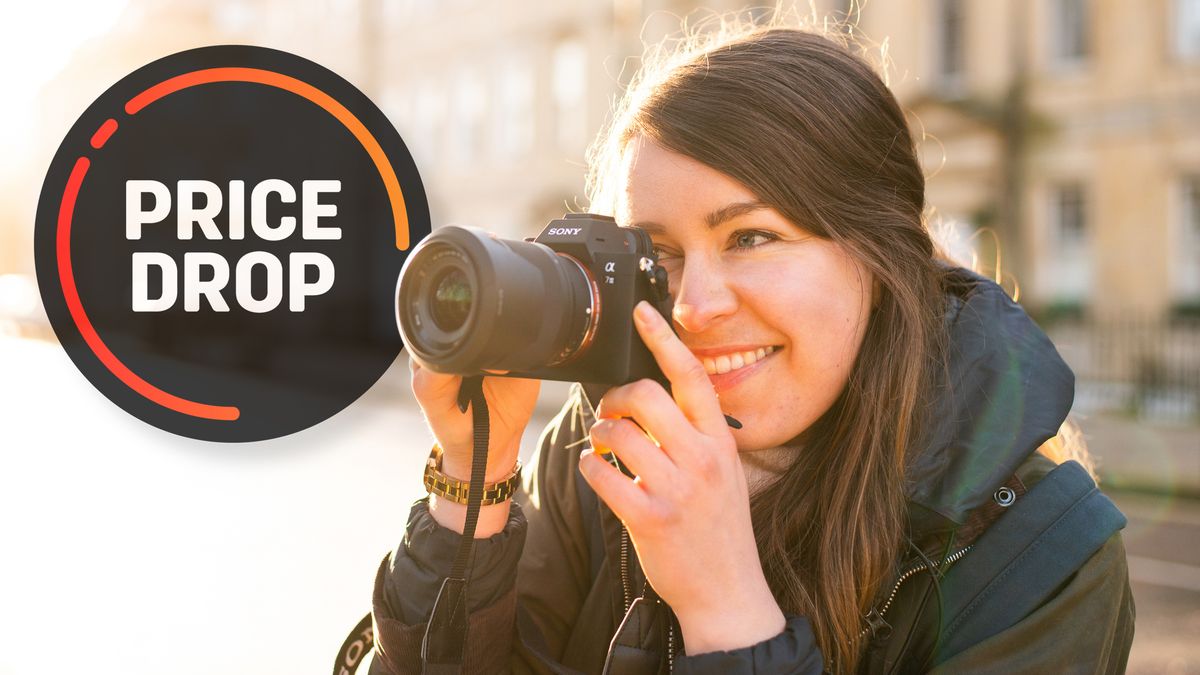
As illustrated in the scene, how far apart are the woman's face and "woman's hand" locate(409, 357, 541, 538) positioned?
0.34m

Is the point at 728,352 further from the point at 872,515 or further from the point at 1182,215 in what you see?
the point at 1182,215

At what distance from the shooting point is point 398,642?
6.57 ft

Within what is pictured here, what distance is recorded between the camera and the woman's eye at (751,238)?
1.91 m

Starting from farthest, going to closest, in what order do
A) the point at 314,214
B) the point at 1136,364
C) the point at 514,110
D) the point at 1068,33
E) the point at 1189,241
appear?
the point at 514,110 → the point at 1068,33 → the point at 1189,241 → the point at 1136,364 → the point at 314,214

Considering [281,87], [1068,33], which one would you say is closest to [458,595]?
[281,87]

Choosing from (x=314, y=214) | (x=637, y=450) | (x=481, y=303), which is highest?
(x=314, y=214)

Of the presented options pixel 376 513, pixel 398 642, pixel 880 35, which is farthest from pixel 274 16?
pixel 398 642

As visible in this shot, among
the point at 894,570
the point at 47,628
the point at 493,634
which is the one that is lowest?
the point at 47,628

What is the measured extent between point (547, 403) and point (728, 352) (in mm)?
13016

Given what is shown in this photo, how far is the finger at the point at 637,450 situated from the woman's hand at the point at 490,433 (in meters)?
0.33

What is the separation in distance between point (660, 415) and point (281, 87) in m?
3.78

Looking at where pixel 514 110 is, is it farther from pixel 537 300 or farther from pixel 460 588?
pixel 537 300

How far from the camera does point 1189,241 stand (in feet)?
51.3

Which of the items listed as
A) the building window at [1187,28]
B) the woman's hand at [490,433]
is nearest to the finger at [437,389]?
the woman's hand at [490,433]
